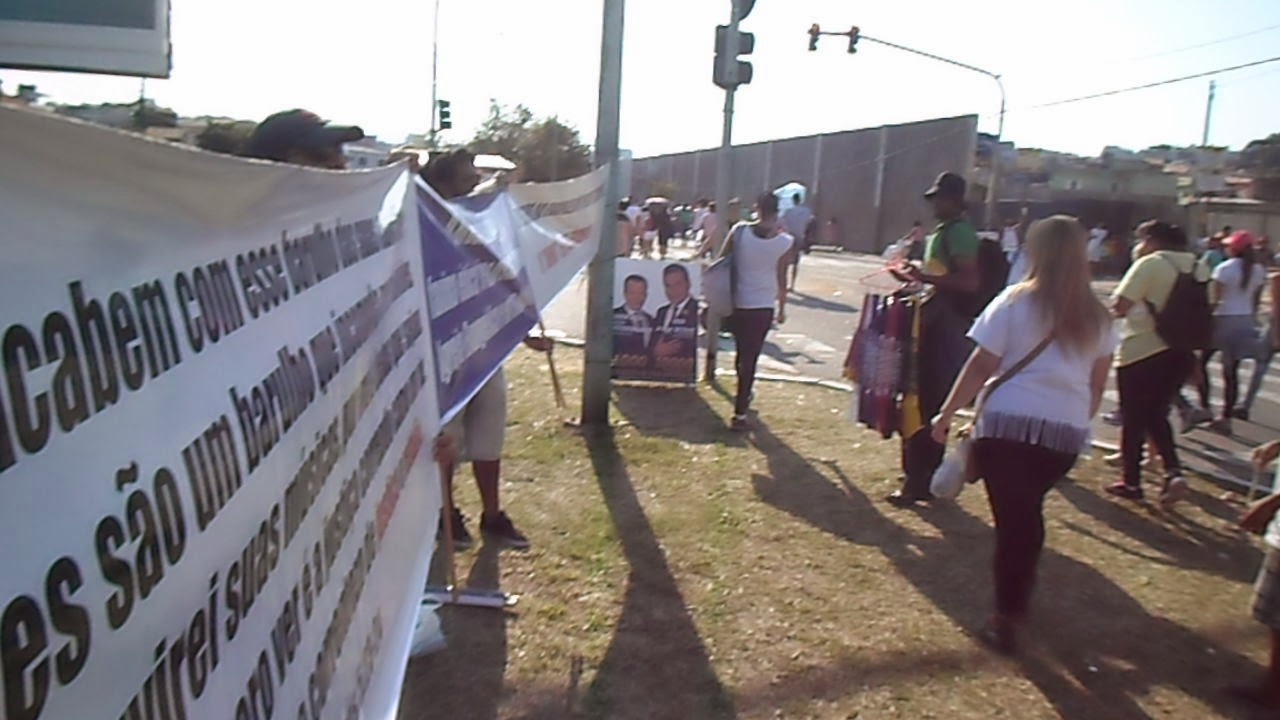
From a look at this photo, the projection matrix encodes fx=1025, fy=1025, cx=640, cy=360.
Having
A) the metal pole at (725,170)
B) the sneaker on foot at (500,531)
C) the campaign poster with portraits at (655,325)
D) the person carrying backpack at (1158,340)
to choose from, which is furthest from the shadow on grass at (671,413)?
the person carrying backpack at (1158,340)

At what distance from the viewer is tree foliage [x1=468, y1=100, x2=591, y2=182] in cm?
5681

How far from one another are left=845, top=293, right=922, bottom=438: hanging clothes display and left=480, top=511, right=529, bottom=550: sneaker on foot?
2.24 metres

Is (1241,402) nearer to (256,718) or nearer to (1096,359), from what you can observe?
(1096,359)

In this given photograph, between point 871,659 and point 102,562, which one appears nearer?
point 102,562

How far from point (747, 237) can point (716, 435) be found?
1.41m

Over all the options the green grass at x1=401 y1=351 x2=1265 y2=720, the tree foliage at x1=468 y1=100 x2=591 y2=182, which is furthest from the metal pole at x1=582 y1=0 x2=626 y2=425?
the tree foliage at x1=468 y1=100 x2=591 y2=182

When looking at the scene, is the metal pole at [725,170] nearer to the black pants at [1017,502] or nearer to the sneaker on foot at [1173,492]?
the sneaker on foot at [1173,492]

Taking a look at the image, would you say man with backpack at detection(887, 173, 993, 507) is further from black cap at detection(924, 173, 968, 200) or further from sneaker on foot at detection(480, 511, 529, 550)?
sneaker on foot at detection(480, 511, 529, 550)

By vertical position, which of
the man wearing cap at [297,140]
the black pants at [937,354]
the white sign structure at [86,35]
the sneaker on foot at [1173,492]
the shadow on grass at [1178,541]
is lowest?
the shadow on grass at [1178,541]

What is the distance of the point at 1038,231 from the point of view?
3932 millimetres

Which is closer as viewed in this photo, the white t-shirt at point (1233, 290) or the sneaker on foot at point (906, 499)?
the sneaker on foot at point (906, 499)

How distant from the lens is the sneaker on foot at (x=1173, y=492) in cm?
588

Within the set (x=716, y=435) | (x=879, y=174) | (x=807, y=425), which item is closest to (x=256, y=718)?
(x=716, y=435)

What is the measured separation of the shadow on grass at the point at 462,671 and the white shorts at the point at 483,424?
0.65 meters
